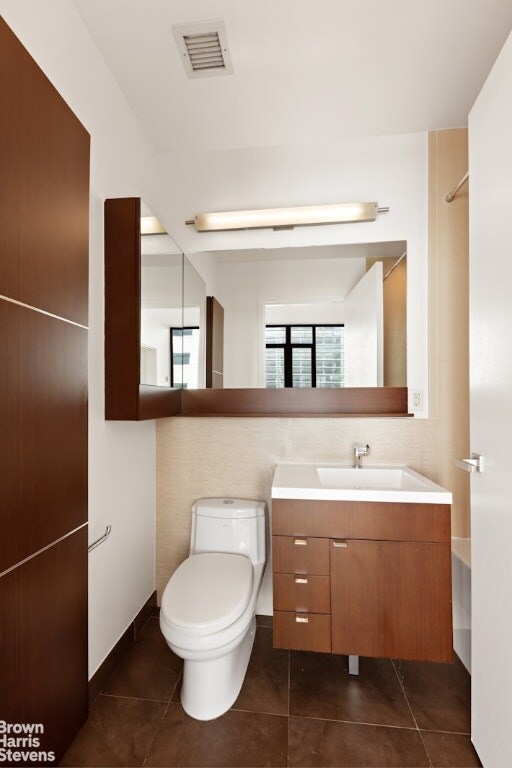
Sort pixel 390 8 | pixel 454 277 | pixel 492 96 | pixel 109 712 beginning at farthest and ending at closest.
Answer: pixel 454 277 → pixel 109 712 → pixel 390 8 → pixel 492 96

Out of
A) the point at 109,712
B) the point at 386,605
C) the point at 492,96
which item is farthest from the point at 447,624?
the point at 492,96

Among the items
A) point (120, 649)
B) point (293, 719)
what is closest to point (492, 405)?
point (293, 719)

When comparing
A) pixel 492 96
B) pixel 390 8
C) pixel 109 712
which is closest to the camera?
pixel 492 96

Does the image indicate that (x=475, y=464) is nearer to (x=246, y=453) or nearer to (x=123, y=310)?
(x=246, y=453)

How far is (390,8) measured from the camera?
54.5 inches

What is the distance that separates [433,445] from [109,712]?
1.81 metres

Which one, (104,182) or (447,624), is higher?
(104,182)

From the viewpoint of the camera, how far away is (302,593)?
61.5 inches

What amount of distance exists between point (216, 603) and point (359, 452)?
0.96 m

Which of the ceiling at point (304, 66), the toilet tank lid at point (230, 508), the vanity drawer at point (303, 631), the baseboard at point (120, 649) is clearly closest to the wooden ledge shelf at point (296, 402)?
the toilet tank lid at point (230, 508)

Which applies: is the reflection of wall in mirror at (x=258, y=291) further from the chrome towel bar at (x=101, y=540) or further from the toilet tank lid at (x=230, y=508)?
the chrome towel bar at (x=101, y=540)

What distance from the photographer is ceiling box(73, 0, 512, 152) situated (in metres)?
1.40

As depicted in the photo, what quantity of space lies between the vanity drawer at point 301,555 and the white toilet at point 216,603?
19 cm

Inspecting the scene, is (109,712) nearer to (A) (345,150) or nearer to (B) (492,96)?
(B) (492,96)
